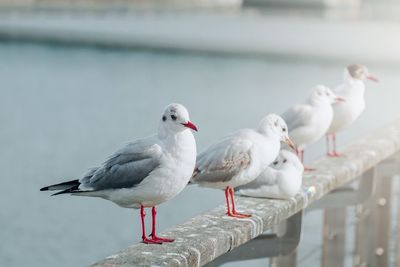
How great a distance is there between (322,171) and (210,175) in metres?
1.16

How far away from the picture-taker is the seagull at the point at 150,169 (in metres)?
4.92

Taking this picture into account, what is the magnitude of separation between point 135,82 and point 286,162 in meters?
60.8

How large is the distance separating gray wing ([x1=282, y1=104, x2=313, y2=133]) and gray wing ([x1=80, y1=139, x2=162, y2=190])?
215 centimetres

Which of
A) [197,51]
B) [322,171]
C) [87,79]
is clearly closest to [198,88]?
[87,79]

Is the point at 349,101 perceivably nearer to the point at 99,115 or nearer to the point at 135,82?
the point at 99,115

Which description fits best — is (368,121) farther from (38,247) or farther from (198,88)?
(198,88)

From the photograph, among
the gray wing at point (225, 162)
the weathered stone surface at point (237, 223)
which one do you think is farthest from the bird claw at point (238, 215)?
the gray wing at point (225, 162)

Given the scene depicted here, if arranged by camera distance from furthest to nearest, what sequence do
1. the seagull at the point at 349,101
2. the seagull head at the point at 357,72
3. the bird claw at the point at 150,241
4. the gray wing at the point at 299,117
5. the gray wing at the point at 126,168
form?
the seagull head at the point at 357,72
the seagull at the point at 349,101
the gray wing at the point at 299,117
the gray wing at the point at 126,168
the bird claw at the point at 150,241

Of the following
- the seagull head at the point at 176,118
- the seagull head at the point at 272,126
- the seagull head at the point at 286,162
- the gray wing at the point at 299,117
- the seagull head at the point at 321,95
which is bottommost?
the seagull head at the point at 286,162

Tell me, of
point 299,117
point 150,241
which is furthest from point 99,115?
point 150,241

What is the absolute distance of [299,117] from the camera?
7.03 meters

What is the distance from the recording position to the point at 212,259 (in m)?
4.65

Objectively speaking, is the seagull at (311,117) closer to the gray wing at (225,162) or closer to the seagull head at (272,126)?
the seagull head at (272,126)

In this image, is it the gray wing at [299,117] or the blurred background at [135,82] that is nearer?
the gray wing at [299,117]
